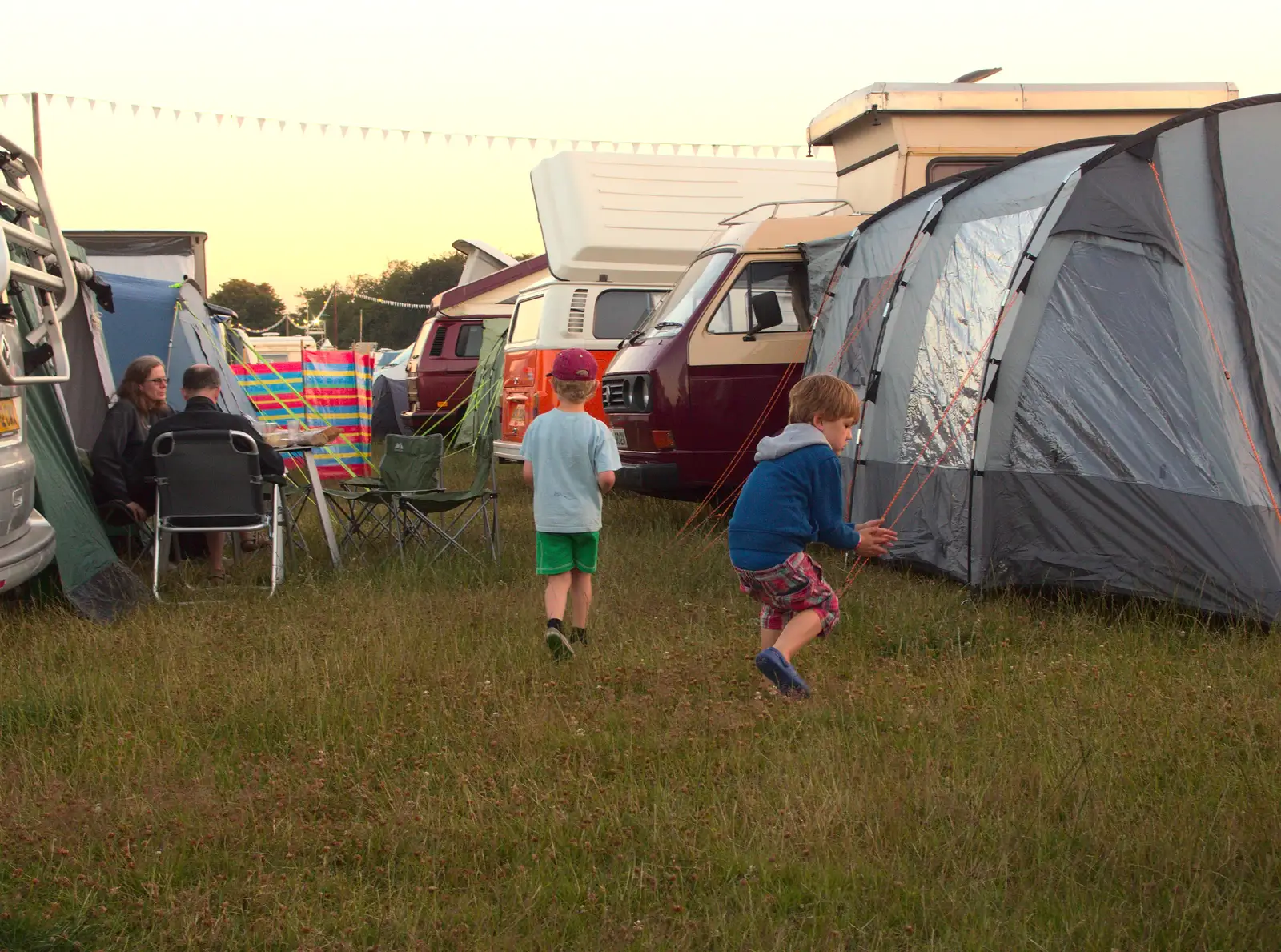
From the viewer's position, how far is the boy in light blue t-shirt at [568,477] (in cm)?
587

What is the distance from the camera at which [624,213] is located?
1217cm

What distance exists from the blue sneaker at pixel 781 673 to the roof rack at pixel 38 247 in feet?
10.3

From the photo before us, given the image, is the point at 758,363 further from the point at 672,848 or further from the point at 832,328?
the point at 672,848

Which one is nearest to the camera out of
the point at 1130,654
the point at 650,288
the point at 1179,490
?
the point at 1130,654

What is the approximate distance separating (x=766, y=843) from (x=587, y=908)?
56 cm

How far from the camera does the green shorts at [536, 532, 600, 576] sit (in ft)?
19.3

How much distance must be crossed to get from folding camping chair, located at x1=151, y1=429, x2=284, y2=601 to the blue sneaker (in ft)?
10.6

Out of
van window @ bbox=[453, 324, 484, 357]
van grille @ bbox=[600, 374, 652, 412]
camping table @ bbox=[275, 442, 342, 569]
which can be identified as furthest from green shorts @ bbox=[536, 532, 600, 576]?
van window @ bbox=[453, 324, 484, 357]

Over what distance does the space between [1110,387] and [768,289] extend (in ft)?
12.3

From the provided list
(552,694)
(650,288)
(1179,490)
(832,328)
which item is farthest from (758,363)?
(552,694)

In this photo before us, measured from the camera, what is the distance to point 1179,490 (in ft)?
19.7

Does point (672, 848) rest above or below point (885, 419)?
below

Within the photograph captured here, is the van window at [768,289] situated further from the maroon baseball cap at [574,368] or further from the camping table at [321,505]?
the maroon baseball cap at [574,368]

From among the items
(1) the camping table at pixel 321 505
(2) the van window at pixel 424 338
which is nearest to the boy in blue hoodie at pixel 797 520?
(1) the camping table at pixel 321 505
